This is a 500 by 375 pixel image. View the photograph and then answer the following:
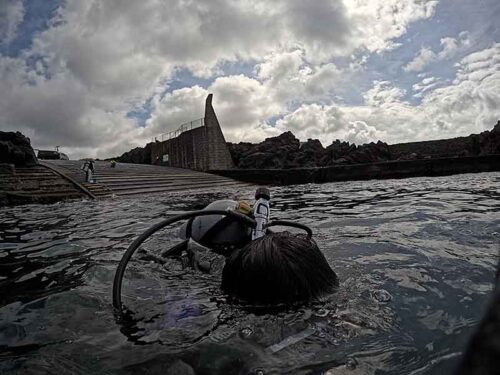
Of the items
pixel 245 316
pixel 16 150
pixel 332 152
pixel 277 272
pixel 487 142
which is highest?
pixel 16 150

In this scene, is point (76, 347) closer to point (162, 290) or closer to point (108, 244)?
point (162, 290)

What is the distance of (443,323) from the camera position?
1958 mm

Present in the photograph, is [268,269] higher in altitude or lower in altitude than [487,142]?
lower

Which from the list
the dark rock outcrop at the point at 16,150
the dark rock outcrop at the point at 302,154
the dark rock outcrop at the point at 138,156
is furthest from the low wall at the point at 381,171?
the dark rock outcrop at the point at 138,156

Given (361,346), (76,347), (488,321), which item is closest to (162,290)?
(76,347)

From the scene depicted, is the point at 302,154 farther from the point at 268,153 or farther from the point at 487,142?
the point at 487,142

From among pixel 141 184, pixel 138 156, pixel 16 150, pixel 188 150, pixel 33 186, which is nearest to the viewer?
pixel 33 186

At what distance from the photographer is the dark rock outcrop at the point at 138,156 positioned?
124 ft

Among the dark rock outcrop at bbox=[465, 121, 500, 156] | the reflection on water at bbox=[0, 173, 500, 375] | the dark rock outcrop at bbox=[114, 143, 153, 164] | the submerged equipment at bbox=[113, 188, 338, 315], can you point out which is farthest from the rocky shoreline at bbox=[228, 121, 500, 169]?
the submerged equipment at bbox=[113, 188, 338, 315]

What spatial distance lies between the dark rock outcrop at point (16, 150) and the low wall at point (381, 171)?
11246 mm

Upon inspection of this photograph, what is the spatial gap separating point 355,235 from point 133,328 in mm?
3193

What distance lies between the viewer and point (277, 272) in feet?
7.01

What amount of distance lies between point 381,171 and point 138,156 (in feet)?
101

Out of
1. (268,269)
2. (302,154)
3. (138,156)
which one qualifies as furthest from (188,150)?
(268,269)
